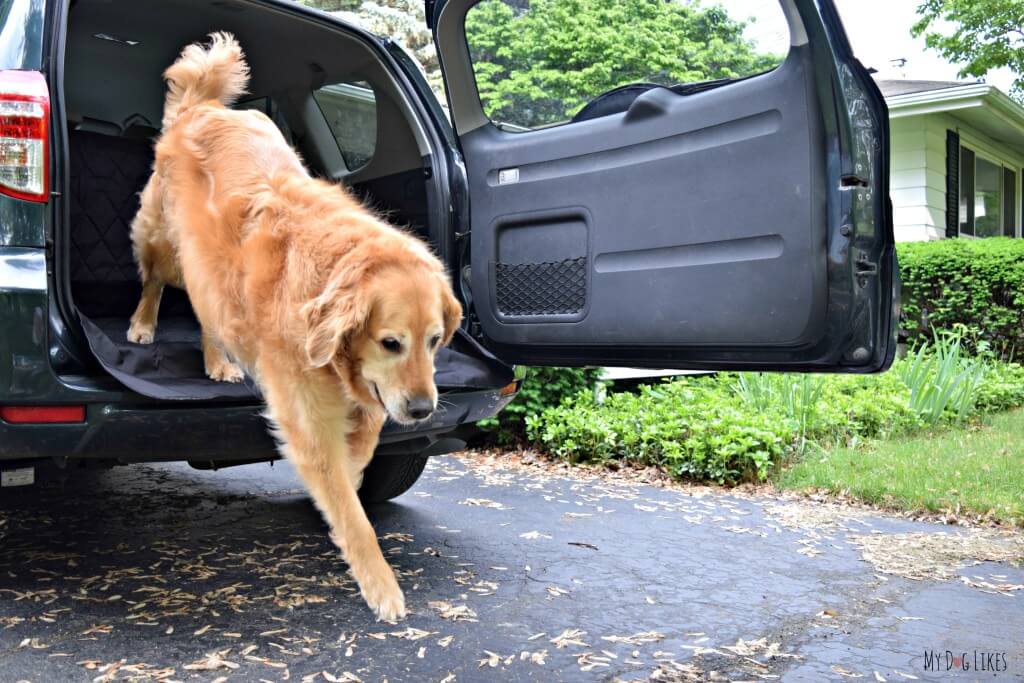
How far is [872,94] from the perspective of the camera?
107 inches

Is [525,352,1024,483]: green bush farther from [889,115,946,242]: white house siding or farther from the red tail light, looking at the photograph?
[889,115,946,242]: white house siding

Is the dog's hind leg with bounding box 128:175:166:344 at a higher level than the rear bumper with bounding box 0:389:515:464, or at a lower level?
higher

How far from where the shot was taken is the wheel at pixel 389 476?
4512 millimetres

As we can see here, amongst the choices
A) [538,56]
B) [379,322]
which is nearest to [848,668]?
[379,322]

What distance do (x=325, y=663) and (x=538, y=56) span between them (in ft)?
9.71

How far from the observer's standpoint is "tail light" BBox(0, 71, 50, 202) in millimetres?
2768

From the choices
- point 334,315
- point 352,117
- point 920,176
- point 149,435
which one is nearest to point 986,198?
point 920,176

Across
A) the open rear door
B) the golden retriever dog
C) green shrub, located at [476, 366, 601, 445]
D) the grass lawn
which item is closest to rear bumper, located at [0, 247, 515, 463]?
the golden retriever dog

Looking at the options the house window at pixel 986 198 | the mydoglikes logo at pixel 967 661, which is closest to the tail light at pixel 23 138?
the mydoglikes logo at pixel 967 661

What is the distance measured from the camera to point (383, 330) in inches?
106

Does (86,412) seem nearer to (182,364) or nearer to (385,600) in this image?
(182,364)

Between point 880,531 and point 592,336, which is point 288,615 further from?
point 880,531

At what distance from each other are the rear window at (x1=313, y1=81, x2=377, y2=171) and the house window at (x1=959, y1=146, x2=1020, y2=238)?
1262cm

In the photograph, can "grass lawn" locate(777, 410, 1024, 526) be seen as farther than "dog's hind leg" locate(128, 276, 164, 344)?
Yes
